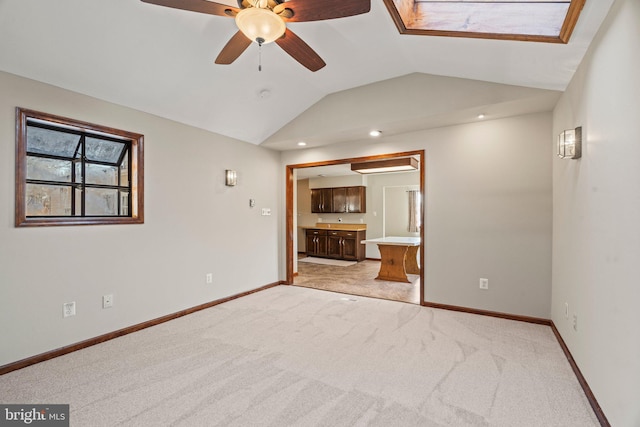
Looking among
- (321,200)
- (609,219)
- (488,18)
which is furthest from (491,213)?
(321,200)

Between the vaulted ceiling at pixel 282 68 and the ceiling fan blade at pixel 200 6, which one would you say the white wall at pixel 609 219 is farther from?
the ceiling fan blade at pixel 200 6

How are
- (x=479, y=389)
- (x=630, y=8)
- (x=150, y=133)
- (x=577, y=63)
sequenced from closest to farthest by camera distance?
(x=630, y=8), (x=479, y=389), (x=577, y=63), (x=150, y=133)

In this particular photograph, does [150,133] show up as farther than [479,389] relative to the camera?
Yes

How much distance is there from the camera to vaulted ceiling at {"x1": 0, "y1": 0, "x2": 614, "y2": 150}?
7.47ft

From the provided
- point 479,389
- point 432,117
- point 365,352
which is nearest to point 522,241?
point 432,117

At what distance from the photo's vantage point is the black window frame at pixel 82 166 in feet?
8.13

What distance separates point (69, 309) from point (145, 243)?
869 mm

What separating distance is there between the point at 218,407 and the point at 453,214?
3201 millimetres

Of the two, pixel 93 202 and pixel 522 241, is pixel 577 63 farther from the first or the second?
pixel 93 202

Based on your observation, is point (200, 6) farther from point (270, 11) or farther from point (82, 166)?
point (82, 166)

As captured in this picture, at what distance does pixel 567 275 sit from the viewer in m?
2.67

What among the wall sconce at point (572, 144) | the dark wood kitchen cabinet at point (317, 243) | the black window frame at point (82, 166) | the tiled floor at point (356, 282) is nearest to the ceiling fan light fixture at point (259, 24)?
the black window frame at point (82, 166)

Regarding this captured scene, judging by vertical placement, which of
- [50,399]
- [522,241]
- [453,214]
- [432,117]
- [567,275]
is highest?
[432,117]

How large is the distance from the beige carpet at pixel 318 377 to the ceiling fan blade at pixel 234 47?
239cm
